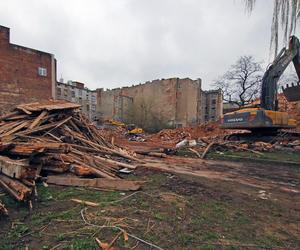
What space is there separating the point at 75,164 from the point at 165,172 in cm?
236

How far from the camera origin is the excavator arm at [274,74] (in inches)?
386

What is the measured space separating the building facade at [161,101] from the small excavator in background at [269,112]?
23.7 m

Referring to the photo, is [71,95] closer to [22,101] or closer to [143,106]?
[143,106]

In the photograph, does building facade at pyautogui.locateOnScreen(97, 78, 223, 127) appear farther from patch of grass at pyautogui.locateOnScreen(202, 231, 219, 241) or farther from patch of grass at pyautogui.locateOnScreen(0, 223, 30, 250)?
patch of grass at pyautogui.locateOnScreen(0, 223, 30, 250)

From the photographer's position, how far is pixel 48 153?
4.92 metres

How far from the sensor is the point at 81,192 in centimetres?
389

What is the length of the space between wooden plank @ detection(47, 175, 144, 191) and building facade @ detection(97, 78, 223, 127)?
3009 centimetres

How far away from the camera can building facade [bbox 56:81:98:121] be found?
112 ft

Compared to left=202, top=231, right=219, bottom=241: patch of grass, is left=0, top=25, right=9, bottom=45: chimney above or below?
above

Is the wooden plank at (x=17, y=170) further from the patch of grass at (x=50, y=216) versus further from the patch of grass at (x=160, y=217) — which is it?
the patch of grass at (x=160, y=217)

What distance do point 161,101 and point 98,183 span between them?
31.9 metres

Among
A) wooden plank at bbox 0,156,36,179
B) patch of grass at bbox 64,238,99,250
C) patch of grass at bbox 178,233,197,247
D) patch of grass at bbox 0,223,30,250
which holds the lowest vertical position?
patch of grass at bbox 0,223,30,250

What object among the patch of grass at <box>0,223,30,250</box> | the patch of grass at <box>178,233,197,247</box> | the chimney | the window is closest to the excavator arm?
the patch of grass at <box>178,233,197,247</box>

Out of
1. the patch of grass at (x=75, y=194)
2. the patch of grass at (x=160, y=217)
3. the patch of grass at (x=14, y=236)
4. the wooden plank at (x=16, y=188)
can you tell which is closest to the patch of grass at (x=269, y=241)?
the patch of grass at (x=160, y=217)
